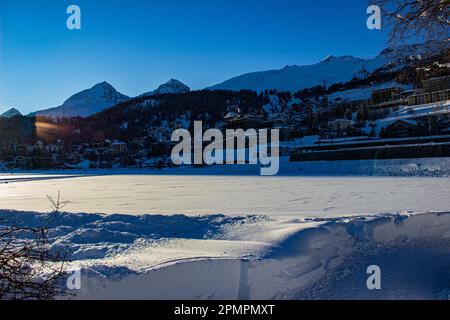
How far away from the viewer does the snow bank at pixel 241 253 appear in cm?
414

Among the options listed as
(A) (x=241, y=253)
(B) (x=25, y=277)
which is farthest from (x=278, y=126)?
(B) (x=25, y=277)

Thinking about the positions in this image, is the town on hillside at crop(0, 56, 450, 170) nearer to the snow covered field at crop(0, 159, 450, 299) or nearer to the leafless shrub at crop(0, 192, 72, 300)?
the snow covered field at crop(0, 159, 450, 299)

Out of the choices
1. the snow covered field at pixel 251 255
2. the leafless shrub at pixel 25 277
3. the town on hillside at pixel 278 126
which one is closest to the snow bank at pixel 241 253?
the snow covered field at pixel 251 255

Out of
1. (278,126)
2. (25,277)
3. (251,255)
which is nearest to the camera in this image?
(25,277)

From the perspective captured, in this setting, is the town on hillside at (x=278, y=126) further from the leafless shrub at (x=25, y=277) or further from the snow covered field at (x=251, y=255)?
the leafless shrub at (x=25, y=277)

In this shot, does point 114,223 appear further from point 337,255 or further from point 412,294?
point 412,294

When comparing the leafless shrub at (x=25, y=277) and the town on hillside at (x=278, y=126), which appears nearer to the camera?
the leafless shrub at (x=25, y=277)

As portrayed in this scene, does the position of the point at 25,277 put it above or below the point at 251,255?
above

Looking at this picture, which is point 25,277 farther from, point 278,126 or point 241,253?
point 278,126

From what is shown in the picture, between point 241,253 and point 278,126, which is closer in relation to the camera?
point 241,253

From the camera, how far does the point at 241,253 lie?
4883mm

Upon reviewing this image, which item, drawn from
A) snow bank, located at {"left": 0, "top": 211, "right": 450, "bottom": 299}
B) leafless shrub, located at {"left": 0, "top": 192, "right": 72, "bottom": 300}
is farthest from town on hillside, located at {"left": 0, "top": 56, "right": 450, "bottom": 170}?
leafless shrub, located at {"left": 0, "top": 192, "right": 72, "bottom": 300}
